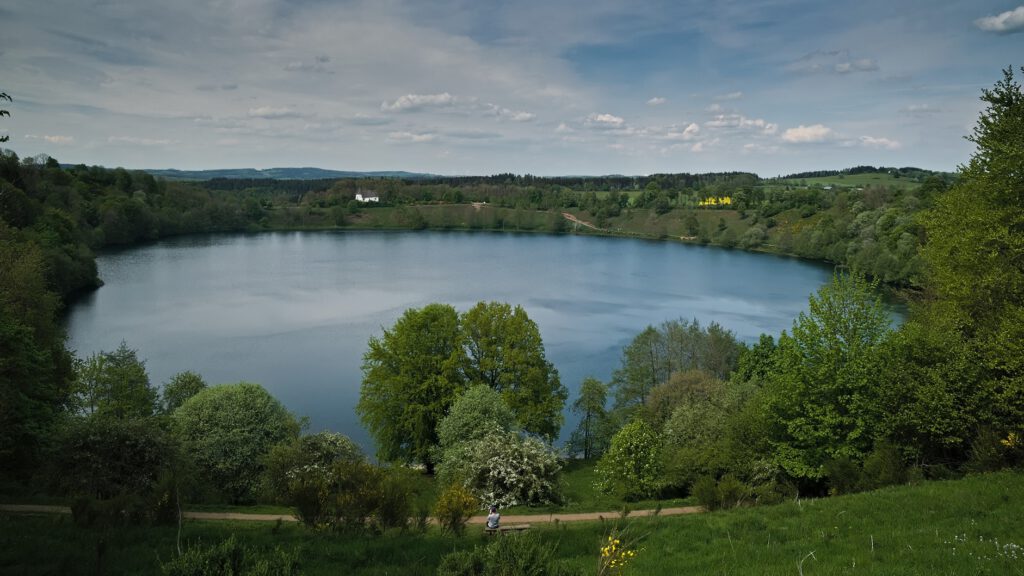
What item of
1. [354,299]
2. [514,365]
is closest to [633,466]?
[514,365]

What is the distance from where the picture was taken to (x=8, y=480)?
15.1 metres

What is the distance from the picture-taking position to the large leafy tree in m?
12.4

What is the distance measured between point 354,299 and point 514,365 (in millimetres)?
36826

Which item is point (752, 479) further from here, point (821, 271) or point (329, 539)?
point (821, 271)

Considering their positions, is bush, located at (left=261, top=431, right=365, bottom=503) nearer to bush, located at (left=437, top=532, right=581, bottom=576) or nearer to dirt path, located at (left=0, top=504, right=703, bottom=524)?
dirt path, located at (left=0, top=504, right=703, bottom=524)

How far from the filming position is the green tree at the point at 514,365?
77.5 feet

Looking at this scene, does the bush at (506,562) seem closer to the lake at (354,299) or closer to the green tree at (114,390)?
the green tree at (114,390)

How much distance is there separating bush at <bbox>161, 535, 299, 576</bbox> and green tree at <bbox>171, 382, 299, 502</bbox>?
12.5 meters

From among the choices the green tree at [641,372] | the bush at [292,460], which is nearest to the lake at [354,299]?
the green tree at [641,372]

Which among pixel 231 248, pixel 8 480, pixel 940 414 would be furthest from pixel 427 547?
pixel 231 248

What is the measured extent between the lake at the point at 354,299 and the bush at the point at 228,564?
21964 millimetres

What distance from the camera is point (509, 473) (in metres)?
16.3

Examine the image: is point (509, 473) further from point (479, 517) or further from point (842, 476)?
point (842, 476)

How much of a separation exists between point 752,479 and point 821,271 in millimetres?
68816
